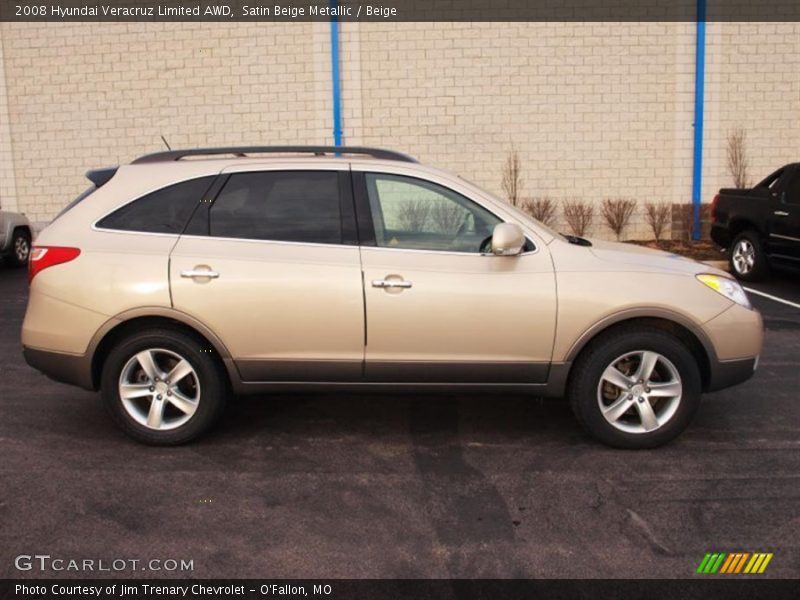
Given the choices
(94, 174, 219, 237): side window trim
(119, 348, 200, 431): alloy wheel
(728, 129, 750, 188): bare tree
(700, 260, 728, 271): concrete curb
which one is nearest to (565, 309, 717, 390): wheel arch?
(119, 348, 200, 431): alloy wheel

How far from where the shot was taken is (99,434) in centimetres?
511

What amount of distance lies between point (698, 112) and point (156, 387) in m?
12.9

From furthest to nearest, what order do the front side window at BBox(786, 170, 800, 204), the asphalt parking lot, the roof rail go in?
the front side window at BBox(786, 170, 800, 204)
the roof rail
the asphalt parking lot

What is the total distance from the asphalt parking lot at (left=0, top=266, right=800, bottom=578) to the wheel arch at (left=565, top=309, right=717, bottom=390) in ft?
1.74

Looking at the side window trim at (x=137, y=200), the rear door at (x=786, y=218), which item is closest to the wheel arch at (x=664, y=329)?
the side window trim at (x=137, y=200)

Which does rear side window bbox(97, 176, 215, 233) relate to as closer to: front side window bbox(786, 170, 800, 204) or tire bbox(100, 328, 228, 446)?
tire bbox(100, 328, 228, 446)

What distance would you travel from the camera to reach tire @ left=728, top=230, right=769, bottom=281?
10.7 m

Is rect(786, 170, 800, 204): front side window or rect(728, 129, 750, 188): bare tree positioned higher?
rect(728, 129, 750, 188): bare tree

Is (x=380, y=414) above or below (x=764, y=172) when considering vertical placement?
below

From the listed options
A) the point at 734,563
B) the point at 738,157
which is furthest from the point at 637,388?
the point at 738,157

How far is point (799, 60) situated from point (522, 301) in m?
13.0

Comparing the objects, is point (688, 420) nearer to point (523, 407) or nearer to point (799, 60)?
point (523, 407)

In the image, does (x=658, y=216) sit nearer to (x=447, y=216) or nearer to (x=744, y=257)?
(x=744, y=257)

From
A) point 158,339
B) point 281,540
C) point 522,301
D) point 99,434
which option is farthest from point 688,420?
point 99,434
